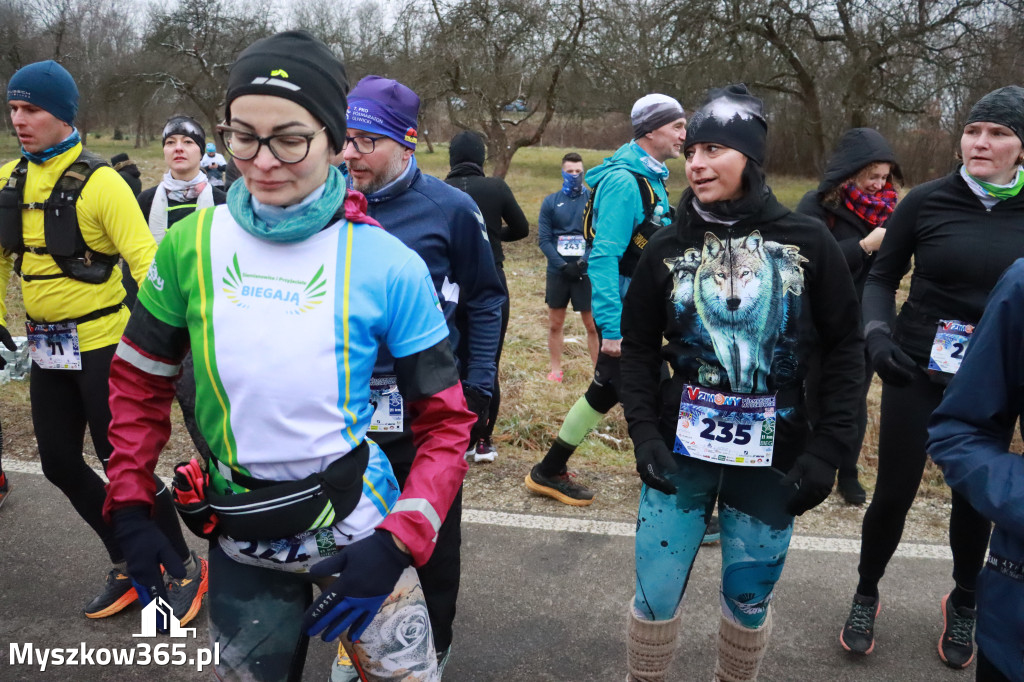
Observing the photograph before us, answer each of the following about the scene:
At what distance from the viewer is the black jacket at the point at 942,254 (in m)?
2.91

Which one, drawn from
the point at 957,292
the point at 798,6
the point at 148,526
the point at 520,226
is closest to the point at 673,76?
the point at 798,6

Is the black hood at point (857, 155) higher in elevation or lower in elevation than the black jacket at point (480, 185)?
higher

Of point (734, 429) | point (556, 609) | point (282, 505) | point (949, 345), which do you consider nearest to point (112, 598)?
point (556, 609)

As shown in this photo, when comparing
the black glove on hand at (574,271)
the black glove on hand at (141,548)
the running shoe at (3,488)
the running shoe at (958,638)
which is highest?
the black glove on hand at (574,271)

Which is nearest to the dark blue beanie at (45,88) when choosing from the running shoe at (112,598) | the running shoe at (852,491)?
the running shoe at (112,598)

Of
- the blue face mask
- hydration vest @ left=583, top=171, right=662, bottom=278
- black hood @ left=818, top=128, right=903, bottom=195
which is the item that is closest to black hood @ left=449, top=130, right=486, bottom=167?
hydration vest @ left=583, top=171, right=662, bottom=278

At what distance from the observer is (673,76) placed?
1684cm

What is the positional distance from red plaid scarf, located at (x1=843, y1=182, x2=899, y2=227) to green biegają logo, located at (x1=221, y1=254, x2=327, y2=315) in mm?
3310

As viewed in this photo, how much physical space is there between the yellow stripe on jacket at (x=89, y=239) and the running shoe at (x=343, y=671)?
1623 mm

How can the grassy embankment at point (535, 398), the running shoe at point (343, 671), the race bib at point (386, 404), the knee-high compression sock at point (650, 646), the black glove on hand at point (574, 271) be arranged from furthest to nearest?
the black glove on hand at point (574, 271) → the grassy embankment at point (535, 398) → the running shoe at point (343, 671) → the race bib at point (386, 404) → the knee-high compression sock at point (650, 646)

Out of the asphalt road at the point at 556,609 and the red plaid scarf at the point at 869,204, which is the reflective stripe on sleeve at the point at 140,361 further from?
the red plaid scarf at the point at 869,204

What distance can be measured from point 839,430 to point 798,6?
17396 mm

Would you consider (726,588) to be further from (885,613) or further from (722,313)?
(885,613)

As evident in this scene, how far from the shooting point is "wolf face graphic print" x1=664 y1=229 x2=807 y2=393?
2402 mm
